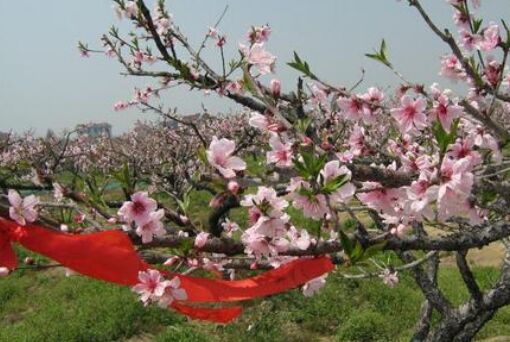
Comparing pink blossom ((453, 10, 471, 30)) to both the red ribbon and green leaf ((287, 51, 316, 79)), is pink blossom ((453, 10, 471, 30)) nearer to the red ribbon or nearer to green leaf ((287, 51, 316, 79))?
green leaf ((287, 51, 316, 79))

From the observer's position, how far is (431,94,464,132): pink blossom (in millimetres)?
2078

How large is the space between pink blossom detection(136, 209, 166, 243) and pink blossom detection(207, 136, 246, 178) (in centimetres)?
33

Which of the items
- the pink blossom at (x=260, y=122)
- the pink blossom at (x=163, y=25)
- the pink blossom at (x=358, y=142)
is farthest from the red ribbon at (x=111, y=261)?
the pink blossom at (x=163, y=25)

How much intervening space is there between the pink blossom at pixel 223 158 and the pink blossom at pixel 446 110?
854mm

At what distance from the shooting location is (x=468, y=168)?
150 centimetres

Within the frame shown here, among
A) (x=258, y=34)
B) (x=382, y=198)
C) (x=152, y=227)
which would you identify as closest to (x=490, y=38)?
(x=382, y=198)

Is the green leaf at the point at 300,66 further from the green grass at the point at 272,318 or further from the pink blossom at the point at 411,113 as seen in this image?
the green grass at the point at 272,318

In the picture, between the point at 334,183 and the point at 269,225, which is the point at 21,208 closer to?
the point at 269,225

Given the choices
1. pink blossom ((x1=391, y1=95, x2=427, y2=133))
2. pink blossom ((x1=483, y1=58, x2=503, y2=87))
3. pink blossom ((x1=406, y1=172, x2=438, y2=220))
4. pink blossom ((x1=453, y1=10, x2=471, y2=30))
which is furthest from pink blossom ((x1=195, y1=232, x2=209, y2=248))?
pink blossom ((x1=453, y1=10, x2=471, y2=30))

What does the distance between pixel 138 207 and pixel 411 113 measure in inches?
44.9

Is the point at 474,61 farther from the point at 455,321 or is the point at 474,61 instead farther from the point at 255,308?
the point at 255,308

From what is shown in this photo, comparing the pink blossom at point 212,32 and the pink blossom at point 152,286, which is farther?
the pink blossom at point 212,32

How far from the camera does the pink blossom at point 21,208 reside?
170 cm

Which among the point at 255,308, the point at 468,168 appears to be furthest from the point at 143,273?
the point at 255,308
